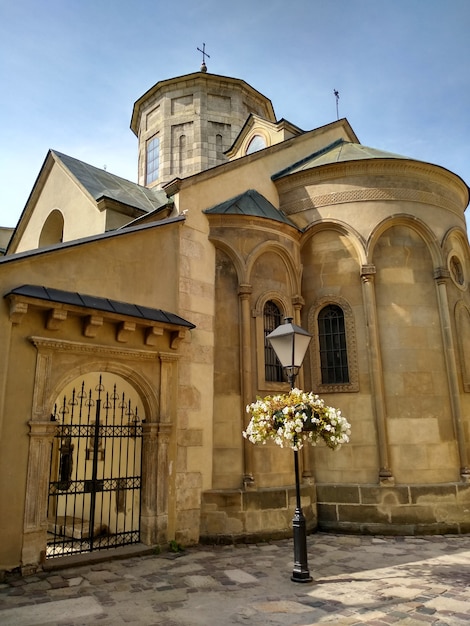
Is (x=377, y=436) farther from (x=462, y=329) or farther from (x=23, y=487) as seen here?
(x=23, y=487)

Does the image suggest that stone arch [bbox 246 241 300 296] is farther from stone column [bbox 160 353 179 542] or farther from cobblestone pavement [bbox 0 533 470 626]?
cobblestone pavement [bbox 0 533 470 626]

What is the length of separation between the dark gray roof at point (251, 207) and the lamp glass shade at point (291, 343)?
4390 millimetres

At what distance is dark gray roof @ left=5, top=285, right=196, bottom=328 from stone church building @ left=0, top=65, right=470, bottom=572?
52 mm

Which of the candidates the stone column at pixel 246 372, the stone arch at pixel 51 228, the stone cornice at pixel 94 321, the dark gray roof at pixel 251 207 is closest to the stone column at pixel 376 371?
the dark gray roof at pixel 251 207

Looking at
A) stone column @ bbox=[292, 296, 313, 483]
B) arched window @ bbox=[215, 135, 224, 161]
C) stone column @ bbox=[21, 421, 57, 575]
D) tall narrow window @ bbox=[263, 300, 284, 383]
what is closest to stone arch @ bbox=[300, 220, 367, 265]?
stone column @ bbox=[292, 296, 313, 483]

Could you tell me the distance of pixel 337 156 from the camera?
12945mm

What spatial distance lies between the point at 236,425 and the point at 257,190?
592cm

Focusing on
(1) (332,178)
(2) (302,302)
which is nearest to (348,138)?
(1) (332,178)

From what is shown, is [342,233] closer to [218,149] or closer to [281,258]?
[281,258]

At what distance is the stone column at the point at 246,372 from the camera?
984 cm

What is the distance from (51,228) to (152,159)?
7086 mm

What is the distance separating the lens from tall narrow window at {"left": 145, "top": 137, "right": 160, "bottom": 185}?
20359 millimetres

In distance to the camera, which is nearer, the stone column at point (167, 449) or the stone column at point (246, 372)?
the stone column at point (167, 449)

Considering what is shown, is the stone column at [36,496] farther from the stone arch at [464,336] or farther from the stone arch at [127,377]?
the stone arch at [464,336]
